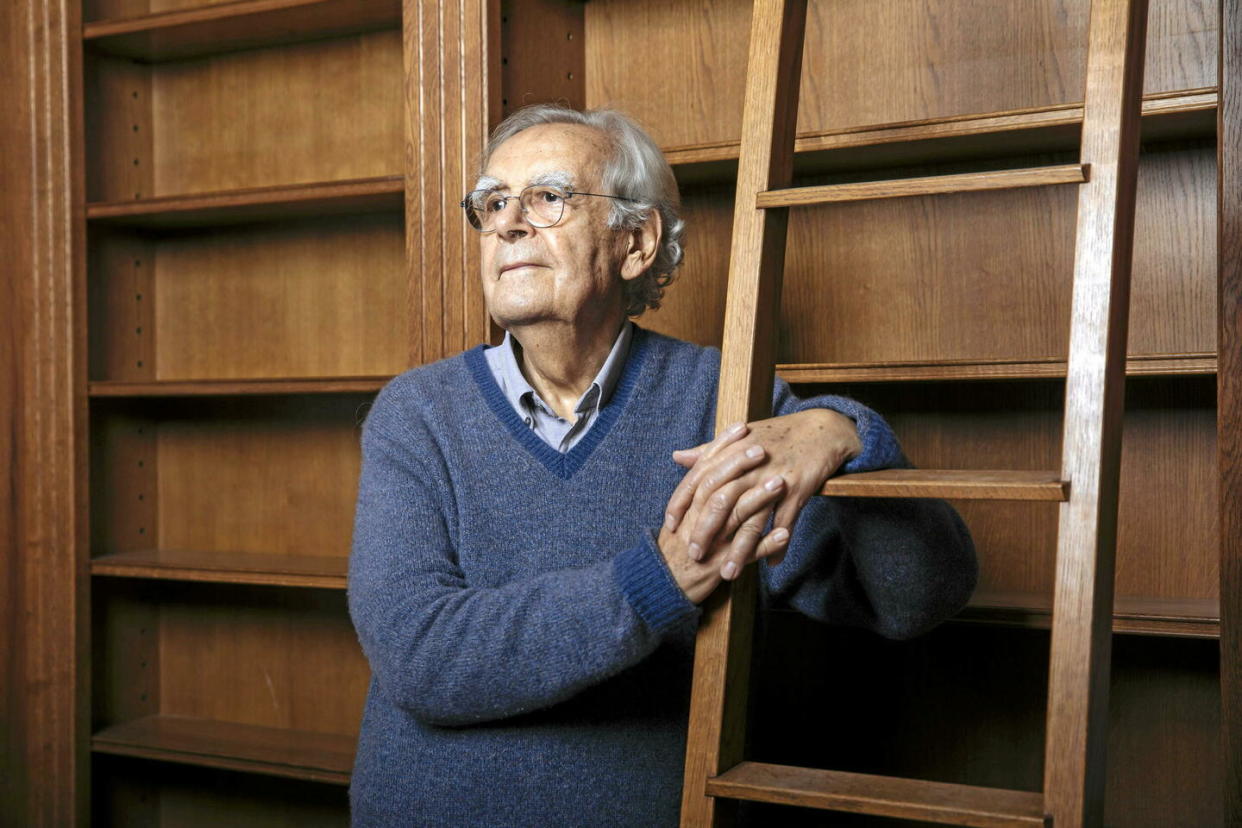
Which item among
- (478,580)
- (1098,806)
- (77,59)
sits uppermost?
(77,59)

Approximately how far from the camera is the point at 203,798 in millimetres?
2928

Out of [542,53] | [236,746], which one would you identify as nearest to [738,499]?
[542,53]

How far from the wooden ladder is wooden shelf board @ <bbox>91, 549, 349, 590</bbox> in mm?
1231

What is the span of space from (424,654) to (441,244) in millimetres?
1028

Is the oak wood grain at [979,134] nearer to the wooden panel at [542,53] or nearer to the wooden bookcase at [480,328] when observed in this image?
the wooden bookcase at [480,328]

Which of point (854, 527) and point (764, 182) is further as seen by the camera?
point (854, 527)

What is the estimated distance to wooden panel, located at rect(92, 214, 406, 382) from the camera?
276 centimetres

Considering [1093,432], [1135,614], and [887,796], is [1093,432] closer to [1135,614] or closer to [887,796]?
[887,796]

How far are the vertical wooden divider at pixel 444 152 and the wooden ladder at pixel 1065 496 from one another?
3.25 feet

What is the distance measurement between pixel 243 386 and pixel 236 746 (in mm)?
812

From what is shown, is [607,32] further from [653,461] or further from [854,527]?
[854,527]

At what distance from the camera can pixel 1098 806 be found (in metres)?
1.23

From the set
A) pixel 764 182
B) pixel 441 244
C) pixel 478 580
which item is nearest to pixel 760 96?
pixel 764 182

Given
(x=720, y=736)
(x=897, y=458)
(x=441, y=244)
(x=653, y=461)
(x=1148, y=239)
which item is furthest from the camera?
(x=441, y=244)
